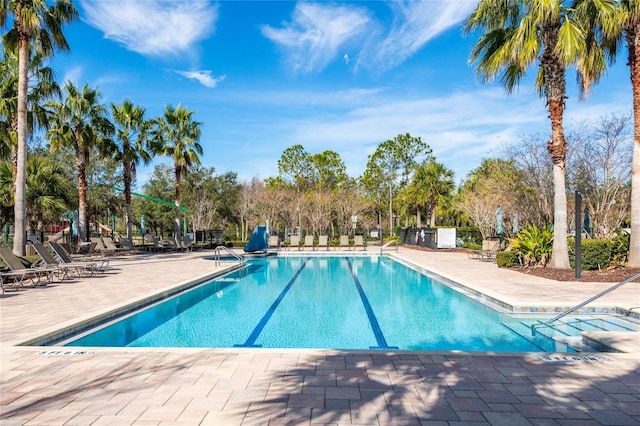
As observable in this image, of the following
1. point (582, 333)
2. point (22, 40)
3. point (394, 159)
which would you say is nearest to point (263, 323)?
point (582, 333)

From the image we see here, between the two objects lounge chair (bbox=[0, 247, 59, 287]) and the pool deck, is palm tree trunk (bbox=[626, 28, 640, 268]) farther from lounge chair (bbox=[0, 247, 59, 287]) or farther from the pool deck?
lounge chair (bbox=[0, 247, 59, 287])

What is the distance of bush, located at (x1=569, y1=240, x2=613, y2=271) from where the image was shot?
1092 centimetres

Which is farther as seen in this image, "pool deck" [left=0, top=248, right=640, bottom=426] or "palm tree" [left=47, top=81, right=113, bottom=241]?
"palm tree" [left=47, top=81, right=113, bottom=241]

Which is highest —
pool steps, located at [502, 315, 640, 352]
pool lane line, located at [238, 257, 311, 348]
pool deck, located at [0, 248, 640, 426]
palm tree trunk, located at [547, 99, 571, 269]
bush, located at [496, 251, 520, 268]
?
palm tree trunk, located at [547, 99, 571, 269]

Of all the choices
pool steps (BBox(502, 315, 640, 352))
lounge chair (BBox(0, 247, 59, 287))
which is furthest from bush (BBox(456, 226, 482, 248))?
lounge chair (BBox(0, 247, 59, 287))

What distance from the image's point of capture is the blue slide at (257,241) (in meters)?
19.6

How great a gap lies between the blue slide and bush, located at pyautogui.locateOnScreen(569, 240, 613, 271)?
1359cm

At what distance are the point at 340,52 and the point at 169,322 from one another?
16527 mm

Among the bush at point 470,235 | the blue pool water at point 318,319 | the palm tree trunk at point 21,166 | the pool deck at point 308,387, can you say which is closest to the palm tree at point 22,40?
the palm tree trunk at point 21,166

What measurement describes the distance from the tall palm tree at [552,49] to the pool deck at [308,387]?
6.69m

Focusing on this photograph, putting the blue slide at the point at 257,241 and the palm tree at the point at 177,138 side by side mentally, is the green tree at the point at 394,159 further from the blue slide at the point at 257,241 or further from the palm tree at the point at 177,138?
the palm tree at the point at 177,138

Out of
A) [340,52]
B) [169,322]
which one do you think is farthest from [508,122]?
[169,322]

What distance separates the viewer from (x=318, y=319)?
24.6ft

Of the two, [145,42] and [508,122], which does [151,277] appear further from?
[508,122]
